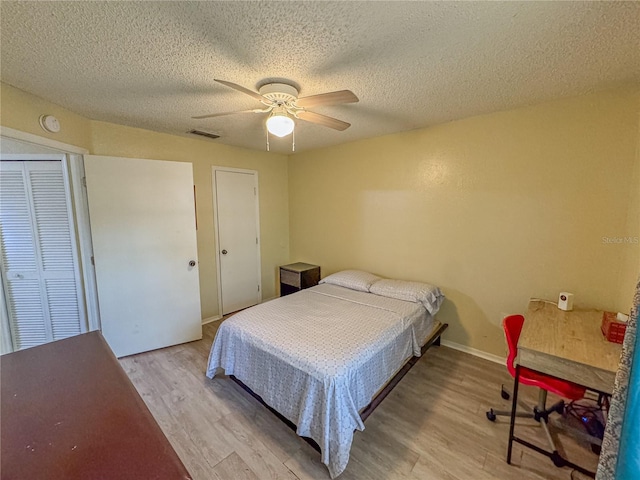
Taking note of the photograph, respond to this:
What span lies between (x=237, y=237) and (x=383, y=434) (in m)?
2.96

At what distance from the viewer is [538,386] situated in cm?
166

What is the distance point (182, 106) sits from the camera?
86.7 inches

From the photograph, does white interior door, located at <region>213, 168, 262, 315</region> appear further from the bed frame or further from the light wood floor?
the bed frame

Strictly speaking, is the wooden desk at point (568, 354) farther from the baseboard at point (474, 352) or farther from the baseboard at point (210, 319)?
the baseboard at point (210, 319)

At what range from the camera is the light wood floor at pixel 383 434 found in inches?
61.0

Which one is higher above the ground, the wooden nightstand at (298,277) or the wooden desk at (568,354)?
the wooden desk at (568,354)

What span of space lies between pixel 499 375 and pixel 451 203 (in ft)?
5.58

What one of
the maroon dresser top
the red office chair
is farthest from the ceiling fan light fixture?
the red office chair

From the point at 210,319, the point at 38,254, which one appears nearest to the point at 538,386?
the point at 210,319

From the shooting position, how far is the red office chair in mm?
1575

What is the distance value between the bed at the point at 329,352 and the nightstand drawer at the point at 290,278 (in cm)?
99

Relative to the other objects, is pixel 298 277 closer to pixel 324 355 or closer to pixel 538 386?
pixel 324 355

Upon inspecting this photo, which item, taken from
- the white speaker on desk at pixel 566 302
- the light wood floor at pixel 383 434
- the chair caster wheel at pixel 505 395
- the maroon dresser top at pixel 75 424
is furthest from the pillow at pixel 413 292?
the maroon dresser top at pixel 75 424

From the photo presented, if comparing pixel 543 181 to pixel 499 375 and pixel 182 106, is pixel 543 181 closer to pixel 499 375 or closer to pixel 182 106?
pixel 499 375
